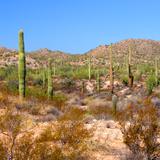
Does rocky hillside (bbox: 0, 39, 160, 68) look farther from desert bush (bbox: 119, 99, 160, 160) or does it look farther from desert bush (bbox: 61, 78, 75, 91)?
desert bush (bbox: 119, 99, 160, 160)

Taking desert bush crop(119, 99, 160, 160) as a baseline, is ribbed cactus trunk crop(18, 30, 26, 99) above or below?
above

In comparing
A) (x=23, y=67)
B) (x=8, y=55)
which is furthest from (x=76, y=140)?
(x=8, y=55)

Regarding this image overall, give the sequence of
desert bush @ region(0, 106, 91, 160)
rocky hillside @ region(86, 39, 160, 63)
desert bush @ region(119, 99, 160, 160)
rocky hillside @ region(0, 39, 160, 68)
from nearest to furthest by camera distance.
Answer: desert bush @ region(0, 106, 91, 160), desert bush @ region(119, 99, 160, 160), rocky hillside @ region(0, 39, 160, 68), rocky hillside @ region(86, 39, 160, 63)

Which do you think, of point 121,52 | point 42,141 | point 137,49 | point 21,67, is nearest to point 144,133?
point 42,141

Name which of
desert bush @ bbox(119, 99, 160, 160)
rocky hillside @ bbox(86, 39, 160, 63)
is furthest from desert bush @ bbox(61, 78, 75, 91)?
rocky hillside @ bbox(86, 39, 160, 63)

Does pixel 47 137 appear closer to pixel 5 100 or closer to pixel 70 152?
pixel 70 152

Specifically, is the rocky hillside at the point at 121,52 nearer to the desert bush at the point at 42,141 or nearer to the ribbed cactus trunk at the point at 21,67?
the ribbed cactus trunk at the point at 21,67

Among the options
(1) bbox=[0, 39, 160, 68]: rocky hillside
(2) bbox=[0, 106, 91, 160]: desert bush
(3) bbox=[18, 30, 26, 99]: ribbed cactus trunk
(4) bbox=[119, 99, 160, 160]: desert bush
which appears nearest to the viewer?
(2) bbox=[0, 106, 91, 160]: desert bush

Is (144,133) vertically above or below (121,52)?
below

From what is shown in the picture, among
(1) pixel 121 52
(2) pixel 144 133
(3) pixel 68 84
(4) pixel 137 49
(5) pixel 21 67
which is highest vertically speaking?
(4) pixel 137 49

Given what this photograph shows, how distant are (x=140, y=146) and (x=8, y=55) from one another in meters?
67.9

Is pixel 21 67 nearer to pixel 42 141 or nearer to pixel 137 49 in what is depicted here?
pixel 42 141

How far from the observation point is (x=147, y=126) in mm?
10398

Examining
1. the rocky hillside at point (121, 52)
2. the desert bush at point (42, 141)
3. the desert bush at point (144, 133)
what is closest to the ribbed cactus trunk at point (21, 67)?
the desert bush at point (42, 141)
